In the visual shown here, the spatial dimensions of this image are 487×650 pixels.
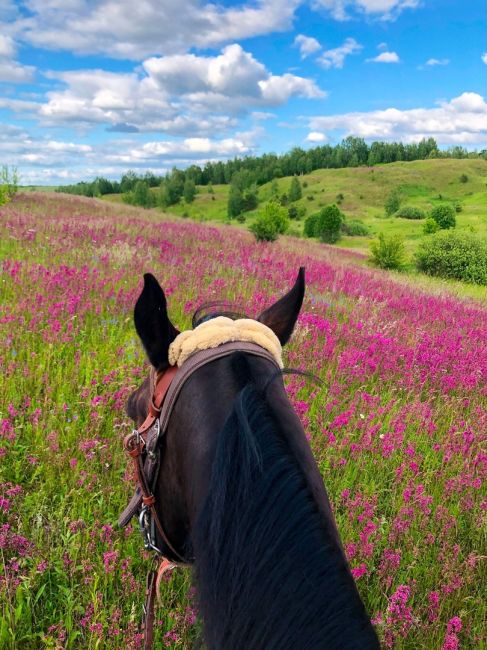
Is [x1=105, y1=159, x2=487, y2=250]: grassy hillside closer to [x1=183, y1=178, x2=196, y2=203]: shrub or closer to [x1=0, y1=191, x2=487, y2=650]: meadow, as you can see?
[x1=183, y1=178, x2=196, y2=203]: shrub

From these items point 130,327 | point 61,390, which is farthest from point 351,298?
point 61,390

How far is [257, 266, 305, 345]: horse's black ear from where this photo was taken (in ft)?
5.58

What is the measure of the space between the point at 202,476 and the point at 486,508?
310cm

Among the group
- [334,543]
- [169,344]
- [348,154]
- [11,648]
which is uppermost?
[348,154]

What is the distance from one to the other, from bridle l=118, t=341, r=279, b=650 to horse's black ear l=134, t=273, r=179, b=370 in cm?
6

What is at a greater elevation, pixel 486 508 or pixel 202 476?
pixel 202 476

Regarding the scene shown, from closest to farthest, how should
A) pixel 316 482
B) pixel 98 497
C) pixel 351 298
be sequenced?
pixel 316 482 < pixel 98 497 < pixel 351 298

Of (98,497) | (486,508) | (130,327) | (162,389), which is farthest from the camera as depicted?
(130,327)

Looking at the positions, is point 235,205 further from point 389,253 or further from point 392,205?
point 389,253

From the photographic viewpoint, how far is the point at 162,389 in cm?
141

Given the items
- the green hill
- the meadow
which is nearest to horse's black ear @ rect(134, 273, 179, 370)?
the meadow

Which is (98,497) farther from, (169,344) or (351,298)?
(351,298)

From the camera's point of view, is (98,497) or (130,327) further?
(130,327)

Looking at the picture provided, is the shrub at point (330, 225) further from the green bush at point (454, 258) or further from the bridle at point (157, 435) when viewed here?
the bridle at point (157, 435)
